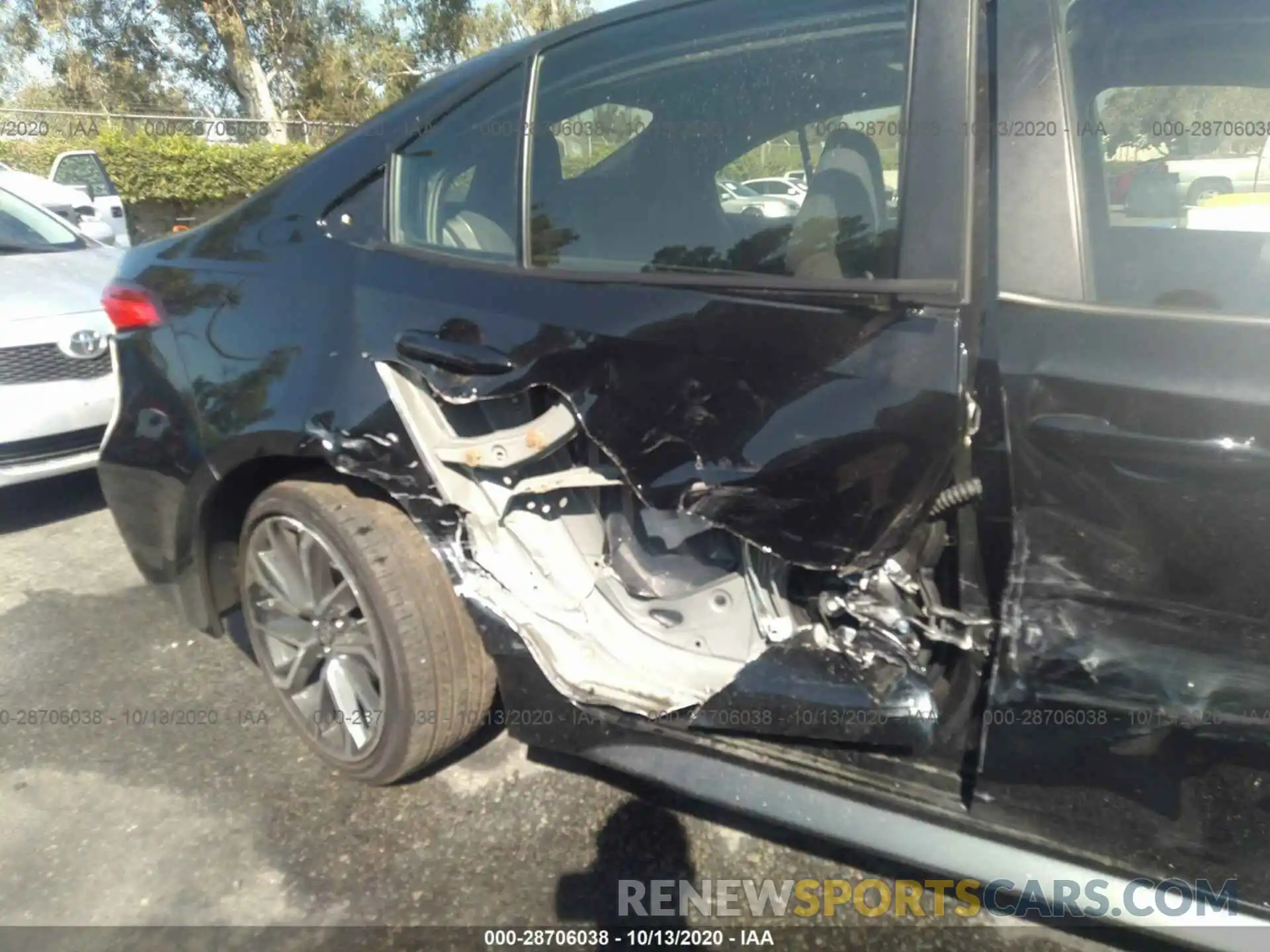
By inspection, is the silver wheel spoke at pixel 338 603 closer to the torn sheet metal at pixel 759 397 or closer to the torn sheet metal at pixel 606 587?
the torn sheet metal at pixel 606 587

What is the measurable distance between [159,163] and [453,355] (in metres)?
18.1

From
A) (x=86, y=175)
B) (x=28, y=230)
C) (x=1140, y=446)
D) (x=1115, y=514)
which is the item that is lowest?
(x=1115, y=514)

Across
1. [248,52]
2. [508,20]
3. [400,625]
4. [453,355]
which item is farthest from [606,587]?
[508,20]

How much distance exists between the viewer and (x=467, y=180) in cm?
223

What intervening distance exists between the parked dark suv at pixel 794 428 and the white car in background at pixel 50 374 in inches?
74.3

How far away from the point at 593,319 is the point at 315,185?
39.3 inches

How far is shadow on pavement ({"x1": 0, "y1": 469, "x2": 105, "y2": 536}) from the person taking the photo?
4.28 metres

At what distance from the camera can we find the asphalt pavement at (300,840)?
210 cm

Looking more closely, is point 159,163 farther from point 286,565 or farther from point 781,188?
point 781,188

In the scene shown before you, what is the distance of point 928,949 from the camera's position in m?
1.99

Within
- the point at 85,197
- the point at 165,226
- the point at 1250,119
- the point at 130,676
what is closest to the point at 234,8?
the point at 165,226

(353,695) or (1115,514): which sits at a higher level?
(1115,514)

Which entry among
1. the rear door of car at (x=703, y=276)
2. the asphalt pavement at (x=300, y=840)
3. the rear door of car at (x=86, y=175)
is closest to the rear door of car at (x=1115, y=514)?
the rear door of car at (x=703, y=276)

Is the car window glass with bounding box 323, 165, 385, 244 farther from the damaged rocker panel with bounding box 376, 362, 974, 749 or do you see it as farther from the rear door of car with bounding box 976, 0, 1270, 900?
the rear door of car with bounding box 976, 0, 1270, 900
